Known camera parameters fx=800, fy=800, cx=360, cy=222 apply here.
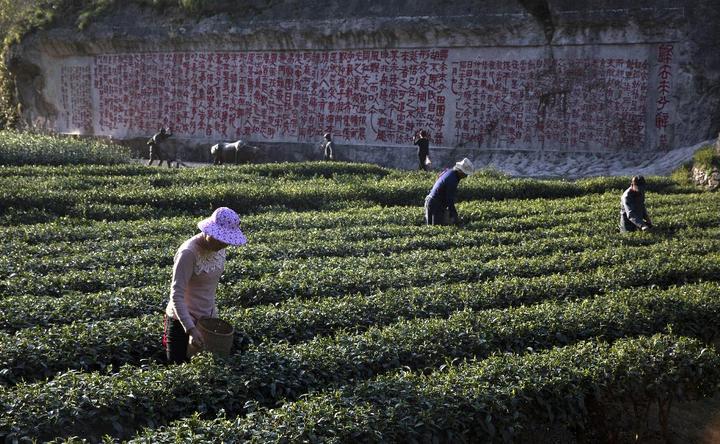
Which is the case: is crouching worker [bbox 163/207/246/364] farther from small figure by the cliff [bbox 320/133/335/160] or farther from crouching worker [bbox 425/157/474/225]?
small figure by the cliff [bbox 320/133/335/160]

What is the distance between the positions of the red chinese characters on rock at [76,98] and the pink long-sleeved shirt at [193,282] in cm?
2440

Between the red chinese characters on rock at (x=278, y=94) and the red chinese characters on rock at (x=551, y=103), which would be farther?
the red chinese characters on rock at (x=278, y=94)

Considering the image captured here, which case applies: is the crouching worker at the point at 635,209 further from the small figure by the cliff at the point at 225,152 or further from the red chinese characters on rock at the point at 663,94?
the small figure by the cliff at the point at 225,152

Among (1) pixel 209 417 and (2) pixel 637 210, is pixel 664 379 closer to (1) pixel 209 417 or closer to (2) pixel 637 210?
(1) pixel 209 417

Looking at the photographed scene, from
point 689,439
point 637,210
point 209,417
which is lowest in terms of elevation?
point 689,439

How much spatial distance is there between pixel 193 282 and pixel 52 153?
15.8 metres

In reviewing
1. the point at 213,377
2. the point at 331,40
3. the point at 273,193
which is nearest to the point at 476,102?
the point at 331,40

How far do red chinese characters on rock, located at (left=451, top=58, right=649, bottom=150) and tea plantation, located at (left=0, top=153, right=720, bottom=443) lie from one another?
22.7 feet

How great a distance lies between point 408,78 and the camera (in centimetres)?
2241

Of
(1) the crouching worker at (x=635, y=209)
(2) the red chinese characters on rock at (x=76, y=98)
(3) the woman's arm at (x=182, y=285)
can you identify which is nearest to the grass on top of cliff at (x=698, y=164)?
(1) the crouching worker at (x=635, y=209)

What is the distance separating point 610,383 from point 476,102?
53.6ft

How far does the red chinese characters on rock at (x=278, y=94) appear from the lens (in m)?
22.4

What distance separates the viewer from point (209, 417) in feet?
16.9

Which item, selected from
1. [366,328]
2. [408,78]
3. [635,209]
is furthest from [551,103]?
[366,328]
